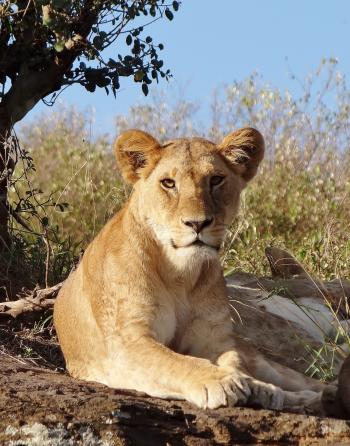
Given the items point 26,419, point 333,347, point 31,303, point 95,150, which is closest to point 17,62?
point 31,303

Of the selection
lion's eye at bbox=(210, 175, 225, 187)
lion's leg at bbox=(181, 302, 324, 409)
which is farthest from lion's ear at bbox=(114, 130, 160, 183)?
lion's leg at bbox=(181, 302, 324, 409)

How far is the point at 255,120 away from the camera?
11.6 meters

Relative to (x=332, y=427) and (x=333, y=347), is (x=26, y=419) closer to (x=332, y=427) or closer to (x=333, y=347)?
(x=332, y=427)

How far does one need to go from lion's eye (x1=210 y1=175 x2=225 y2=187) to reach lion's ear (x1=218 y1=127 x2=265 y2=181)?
0.24 meters

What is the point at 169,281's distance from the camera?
4562 mm

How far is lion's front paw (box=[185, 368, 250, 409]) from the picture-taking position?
384 centimetres

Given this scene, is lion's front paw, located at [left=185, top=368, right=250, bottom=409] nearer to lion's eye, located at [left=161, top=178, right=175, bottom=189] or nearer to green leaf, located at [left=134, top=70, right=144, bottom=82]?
lion's eye, located at [left=161, top=178, right=175, bottom=189]

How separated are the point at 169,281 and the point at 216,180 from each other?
504 millimetres

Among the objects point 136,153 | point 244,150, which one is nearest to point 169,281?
point 136,153

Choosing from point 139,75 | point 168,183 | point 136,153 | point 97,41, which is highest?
point 97,41

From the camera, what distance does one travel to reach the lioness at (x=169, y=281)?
4.24 meters

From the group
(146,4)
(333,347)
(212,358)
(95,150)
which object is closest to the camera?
(212,358)

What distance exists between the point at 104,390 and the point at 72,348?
94 centimetres

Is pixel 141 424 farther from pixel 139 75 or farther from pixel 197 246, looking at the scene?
pixel 139 75
